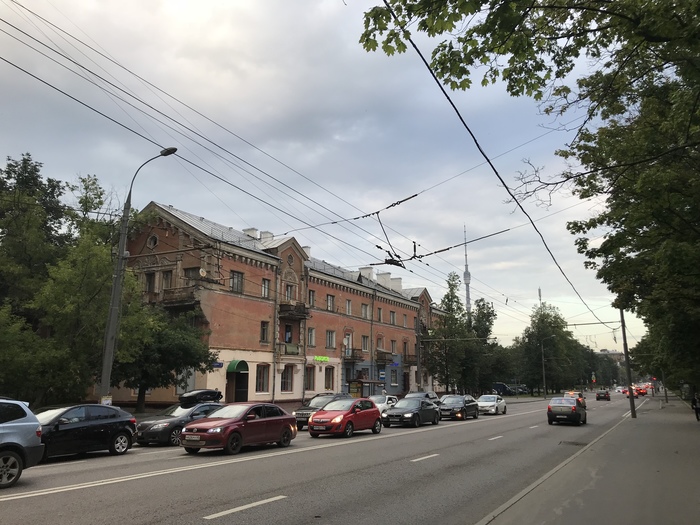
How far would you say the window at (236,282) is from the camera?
3516 centimetres

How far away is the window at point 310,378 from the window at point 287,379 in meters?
2.13

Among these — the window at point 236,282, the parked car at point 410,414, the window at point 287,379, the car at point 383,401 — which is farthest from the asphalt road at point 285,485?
the window at point 287,379

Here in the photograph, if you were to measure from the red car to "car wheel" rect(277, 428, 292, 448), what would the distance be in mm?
3148

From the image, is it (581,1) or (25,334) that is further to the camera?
(25,334)

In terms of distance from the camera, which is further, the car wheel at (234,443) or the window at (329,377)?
the window at (329,377)

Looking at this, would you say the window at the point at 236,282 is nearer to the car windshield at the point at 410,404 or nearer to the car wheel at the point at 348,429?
the car windshield at the point at 410,404

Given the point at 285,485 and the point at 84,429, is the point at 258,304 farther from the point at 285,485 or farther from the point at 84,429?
the point at 285,485

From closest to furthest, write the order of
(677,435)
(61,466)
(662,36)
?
(662,36) < (61,466) < (677,435)

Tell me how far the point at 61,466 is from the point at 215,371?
815 inches

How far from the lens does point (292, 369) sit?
132 feet

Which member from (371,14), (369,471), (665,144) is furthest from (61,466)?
(665,144)

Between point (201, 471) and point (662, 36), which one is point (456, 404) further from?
point (662, 36)

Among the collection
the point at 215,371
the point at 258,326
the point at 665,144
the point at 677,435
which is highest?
the point at 665,144

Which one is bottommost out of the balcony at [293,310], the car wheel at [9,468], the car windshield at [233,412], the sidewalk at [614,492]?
the sidewalk at [614,492]
